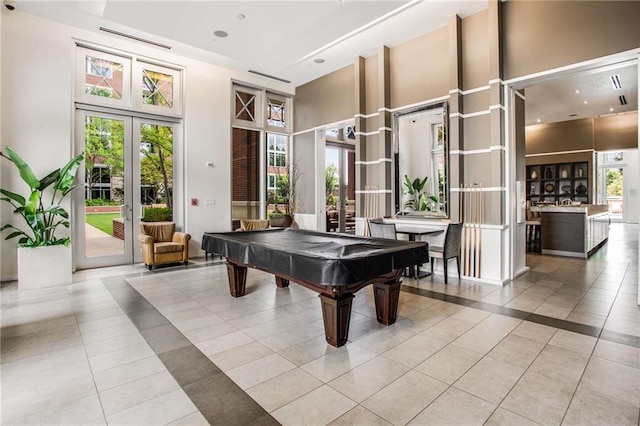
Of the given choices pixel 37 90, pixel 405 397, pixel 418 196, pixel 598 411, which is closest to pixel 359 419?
pixel 405 397

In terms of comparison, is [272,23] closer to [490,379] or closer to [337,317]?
[337,317]

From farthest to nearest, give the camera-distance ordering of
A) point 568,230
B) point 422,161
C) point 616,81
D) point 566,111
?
1. point 566,111
2. point 616,81
3. point 568,230
4. point 422,161

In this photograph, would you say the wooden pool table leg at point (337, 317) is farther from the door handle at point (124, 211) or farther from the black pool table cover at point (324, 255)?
the door handle at point (124, 211)

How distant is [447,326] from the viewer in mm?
3307

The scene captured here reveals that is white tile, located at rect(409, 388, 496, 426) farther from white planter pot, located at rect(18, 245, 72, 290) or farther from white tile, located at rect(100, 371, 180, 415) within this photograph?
white planter pot, located at rect(18, 245, 72, 290)

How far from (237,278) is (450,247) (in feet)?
10.7

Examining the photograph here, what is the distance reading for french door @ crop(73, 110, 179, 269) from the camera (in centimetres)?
605

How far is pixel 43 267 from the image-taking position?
16.1 ft

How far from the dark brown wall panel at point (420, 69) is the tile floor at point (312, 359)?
142 inches

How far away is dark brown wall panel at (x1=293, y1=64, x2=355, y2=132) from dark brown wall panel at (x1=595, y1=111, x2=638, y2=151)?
32.1ft

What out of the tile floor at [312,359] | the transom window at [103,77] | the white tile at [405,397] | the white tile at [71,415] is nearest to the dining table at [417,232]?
the tile floor at [312,359]

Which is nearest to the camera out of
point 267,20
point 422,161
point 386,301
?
point 386,301

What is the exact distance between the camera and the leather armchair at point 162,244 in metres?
5.96

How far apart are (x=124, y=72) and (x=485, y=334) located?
7462mm
